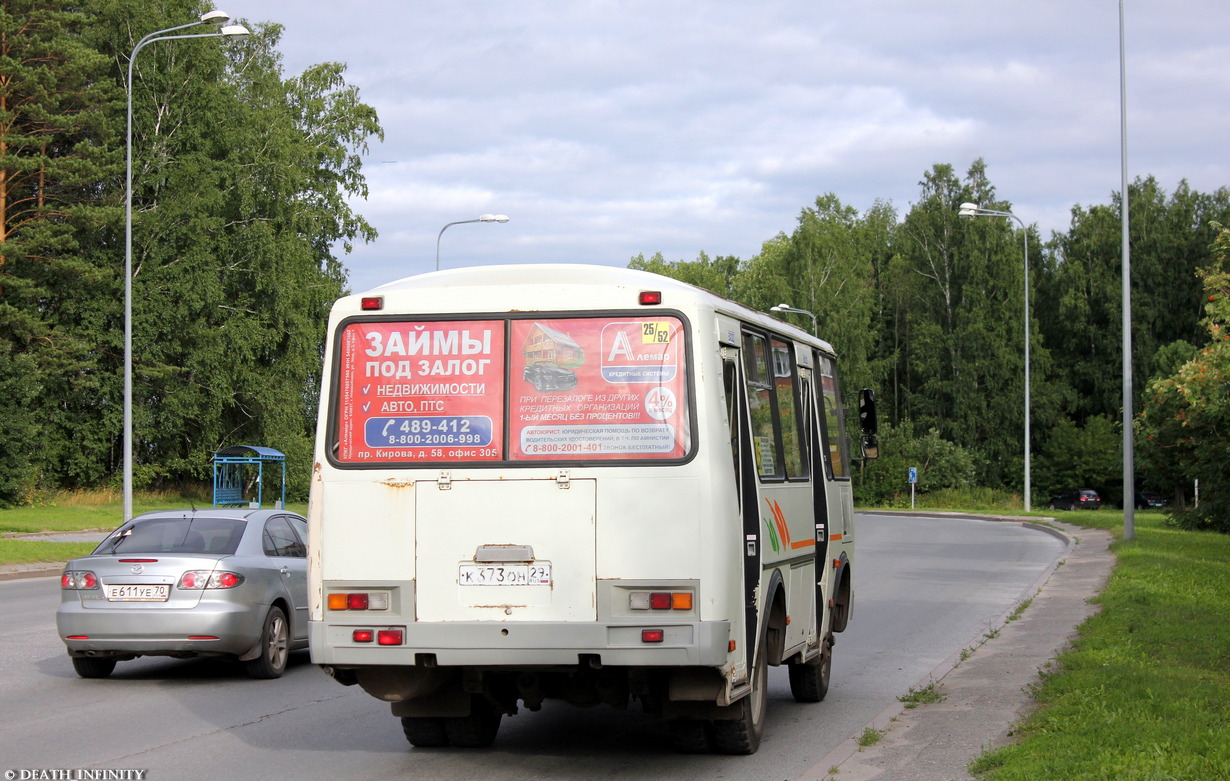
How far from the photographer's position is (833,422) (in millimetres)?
11664

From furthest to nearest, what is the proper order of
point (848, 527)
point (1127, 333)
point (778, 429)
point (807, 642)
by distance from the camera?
1. point (1127, 333)
2. point (848, 527)
3. point (807, 642)
4. point (778, 429)

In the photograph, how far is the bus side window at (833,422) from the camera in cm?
1120

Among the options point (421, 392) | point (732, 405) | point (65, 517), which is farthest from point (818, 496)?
point (65, 517)

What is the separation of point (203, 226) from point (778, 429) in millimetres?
42177

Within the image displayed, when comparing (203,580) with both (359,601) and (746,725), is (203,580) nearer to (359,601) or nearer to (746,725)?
(359,601)

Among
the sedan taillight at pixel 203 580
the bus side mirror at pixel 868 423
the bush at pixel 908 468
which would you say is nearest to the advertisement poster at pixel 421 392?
the sedan taillight at pixel 203 580

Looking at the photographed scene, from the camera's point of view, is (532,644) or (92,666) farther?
(92,666)

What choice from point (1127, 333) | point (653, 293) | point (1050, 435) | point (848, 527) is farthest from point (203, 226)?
point (1050, 435)

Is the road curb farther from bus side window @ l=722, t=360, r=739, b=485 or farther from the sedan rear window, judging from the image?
the sedan rear window

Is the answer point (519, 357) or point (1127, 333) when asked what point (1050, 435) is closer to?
point (1127, 333)

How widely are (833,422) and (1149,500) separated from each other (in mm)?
79654

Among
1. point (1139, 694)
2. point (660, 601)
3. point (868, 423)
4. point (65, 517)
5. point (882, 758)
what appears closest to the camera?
point (660, 601)

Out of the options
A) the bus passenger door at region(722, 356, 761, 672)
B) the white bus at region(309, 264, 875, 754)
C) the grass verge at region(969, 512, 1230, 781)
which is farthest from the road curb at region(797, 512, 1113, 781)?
the bus passenger door at region(722, 356, 761, 672)

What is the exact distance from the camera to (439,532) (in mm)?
7371
